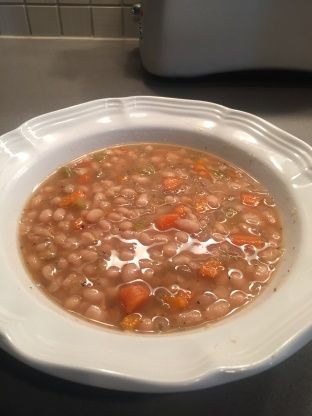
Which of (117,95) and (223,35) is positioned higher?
(223,35)

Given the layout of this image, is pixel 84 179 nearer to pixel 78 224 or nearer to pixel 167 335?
pixel 78 224

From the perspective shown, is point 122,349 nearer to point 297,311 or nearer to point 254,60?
point 297,311

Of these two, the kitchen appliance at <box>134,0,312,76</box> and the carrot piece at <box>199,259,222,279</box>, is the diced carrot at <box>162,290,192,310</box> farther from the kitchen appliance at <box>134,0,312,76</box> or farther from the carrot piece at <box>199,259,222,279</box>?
the kitchen appliance at <box>134,0,312,76</box>

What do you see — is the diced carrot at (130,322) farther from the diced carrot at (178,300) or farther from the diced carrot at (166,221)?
the diced carrot at (166,221)

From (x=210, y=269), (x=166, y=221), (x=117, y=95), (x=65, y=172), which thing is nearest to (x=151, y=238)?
(x=166, y=221)

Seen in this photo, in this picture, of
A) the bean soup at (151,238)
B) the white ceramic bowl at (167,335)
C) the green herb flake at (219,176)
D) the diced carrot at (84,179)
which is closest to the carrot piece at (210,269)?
the bean soup at (151,238)
